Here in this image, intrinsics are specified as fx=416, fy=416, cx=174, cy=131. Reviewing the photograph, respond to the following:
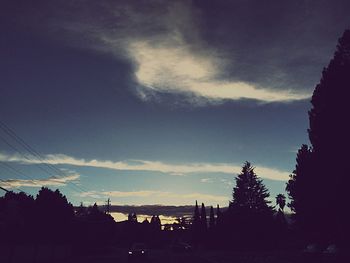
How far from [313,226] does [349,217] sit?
1133 cm

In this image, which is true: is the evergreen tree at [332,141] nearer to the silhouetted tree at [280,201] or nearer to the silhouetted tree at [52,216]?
the silhouetted tree at [52,216]

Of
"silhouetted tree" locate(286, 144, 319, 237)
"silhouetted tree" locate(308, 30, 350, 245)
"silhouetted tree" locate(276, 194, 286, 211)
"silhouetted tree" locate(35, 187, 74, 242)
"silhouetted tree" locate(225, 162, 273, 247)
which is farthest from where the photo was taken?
"silhouetted tree" locate(276, 194, 286, 211)

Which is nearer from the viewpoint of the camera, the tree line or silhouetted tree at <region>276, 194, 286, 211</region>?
the tree line

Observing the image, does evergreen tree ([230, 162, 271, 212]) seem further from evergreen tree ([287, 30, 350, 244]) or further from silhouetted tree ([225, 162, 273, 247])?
evergreen tree ([287, 30, 350, 244])

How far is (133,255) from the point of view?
4656 cm

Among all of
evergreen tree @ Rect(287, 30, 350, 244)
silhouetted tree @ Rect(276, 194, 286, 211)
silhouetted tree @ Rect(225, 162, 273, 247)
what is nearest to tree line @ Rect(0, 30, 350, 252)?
evergreen tree @ Rect(287, 30, 350, 244)

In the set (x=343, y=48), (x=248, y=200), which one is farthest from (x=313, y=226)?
(x=248, y=200)

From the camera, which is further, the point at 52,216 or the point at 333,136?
the point at 52,216

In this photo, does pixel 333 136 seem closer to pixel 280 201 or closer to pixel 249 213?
pixel 249 213

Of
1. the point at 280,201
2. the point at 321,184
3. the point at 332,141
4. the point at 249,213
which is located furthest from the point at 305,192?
the point at 280,201

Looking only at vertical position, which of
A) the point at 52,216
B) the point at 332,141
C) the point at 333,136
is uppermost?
the point at 333,136

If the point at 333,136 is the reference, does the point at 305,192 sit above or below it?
below

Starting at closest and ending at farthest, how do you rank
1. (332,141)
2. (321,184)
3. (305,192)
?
(332,141) < (321,184) < (305,192)

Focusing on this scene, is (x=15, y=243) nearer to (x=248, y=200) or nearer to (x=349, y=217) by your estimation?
(x=349, y=217)
